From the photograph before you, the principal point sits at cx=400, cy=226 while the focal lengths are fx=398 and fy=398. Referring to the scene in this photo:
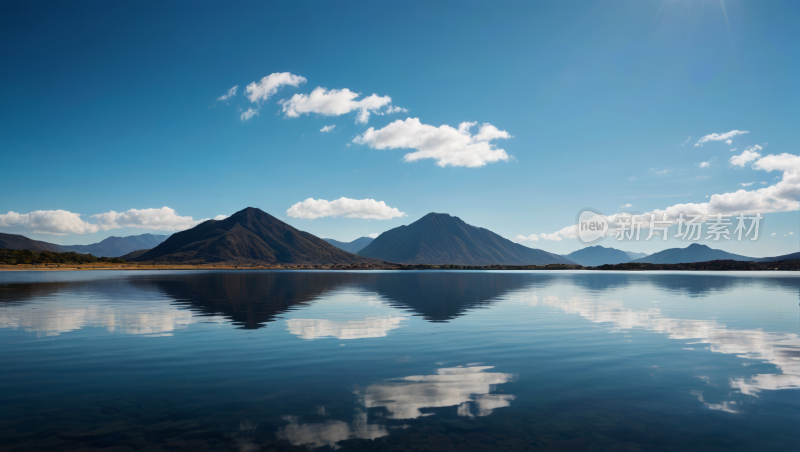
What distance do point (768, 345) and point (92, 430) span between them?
3532cm

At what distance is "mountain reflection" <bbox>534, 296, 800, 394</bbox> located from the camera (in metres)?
17.5

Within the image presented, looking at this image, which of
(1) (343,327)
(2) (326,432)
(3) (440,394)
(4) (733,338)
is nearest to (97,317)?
(1) (343,327)

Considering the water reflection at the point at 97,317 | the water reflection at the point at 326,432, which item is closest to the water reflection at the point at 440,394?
the water reflection at the point at 326,432

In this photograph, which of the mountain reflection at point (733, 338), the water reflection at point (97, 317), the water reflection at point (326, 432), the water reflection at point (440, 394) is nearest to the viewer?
the water reflection at point (326, 432)

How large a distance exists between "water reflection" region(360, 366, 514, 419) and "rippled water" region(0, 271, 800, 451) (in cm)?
10

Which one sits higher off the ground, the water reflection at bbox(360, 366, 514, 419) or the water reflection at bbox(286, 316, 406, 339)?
the water reflection at bbox(360, 366, 514, 419)

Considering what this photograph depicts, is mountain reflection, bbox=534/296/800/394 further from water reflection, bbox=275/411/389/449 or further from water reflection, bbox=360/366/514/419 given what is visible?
water reflection, bbox=275/411/389/449

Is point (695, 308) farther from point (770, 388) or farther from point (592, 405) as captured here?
point (592, 405)

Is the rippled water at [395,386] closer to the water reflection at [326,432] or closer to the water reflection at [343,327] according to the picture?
the water reflection at [326,432]

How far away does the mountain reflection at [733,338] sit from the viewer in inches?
691

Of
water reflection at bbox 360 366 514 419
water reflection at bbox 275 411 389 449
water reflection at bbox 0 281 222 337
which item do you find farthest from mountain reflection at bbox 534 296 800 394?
water reflection at bbox 0 281 222 337

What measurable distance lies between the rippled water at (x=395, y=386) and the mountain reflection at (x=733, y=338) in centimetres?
16

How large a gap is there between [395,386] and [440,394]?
78.3 inches

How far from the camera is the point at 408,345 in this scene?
981 inches
